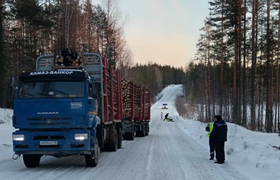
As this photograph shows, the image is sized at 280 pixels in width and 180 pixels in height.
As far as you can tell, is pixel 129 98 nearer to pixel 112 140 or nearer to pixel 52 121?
pixel 112 140

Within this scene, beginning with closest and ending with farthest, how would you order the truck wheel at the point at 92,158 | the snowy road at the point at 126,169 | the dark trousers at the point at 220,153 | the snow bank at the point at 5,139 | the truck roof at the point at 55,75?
the snowy road at the point at 126,169 → the truck roof at the point at 55,75 → the truck wheel at the point at 92,158 → the dark trousers at the point at 220,153 → the snow bank at the point at 5,139

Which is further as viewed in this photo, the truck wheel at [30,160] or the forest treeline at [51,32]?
the forest treeline at [51,32]

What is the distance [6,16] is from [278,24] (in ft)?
85.4

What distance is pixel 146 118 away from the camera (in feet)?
92.4

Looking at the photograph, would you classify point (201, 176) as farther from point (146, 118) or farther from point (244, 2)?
point (244, 2)

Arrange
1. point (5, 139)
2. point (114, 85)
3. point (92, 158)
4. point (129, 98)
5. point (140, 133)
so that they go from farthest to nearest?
point (140, 133) → point (129, 98) → point (5, 139) → point (114, 85) → point (92, 158)

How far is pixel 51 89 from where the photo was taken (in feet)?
33.0

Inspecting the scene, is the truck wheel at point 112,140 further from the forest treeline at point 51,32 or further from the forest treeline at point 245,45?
the forest treeline at point 245,45

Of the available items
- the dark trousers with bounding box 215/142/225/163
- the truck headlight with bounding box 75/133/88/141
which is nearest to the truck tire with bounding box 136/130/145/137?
the dark trousers with bounding box 215/142/225/163

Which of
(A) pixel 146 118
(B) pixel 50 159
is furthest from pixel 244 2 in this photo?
(B) pixel 50 159

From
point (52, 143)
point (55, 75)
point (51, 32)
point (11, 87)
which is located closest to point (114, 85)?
point (55, 75)

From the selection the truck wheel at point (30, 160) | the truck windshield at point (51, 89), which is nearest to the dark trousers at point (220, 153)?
the truck windshield at point (51, 89)

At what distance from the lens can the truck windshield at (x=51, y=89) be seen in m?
9.98

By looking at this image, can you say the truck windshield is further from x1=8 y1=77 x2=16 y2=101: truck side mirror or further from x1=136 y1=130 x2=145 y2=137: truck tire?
x1=136 y1=130 x2=145 y2=137: truck tire
